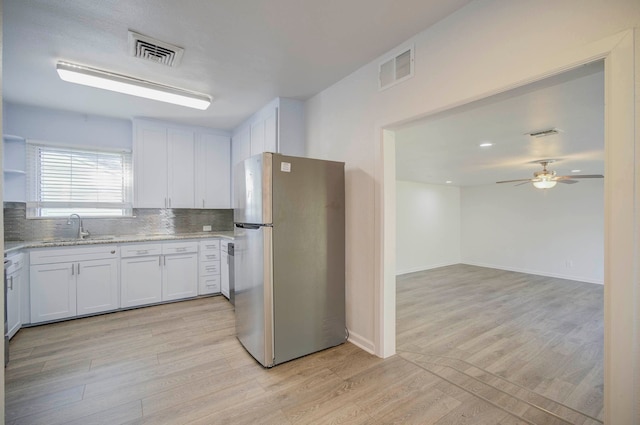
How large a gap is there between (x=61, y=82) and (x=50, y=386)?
9.58ft

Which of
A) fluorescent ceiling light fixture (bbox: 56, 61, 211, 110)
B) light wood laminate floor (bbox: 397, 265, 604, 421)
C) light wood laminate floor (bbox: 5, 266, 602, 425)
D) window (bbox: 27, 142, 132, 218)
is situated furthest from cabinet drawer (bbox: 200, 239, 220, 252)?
light wood laminate floor (bbox: 397, 265, 604, 421)

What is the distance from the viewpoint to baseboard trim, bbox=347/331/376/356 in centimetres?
252

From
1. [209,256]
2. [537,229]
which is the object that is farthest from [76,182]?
[537,229]

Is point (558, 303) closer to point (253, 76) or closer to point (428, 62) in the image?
point (428, 62)

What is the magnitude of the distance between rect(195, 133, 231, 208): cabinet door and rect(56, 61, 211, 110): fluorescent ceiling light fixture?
51.8 inches

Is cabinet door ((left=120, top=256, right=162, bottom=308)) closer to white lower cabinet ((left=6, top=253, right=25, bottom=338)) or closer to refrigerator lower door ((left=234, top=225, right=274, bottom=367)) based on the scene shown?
white lower cabinet ((left=6, top=253, right=25, bottom=338))

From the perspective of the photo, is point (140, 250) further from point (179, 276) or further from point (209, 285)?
point (209, 285)

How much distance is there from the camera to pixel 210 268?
13.8 feet

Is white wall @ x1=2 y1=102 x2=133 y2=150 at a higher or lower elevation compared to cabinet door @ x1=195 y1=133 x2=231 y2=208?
higher

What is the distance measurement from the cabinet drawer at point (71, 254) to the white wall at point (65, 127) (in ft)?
5.13

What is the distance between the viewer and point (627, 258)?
1.18m

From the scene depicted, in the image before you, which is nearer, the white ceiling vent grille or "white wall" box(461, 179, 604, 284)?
the white ceiling vent grille

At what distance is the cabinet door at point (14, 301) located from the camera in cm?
267

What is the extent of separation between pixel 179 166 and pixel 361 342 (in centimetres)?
372
